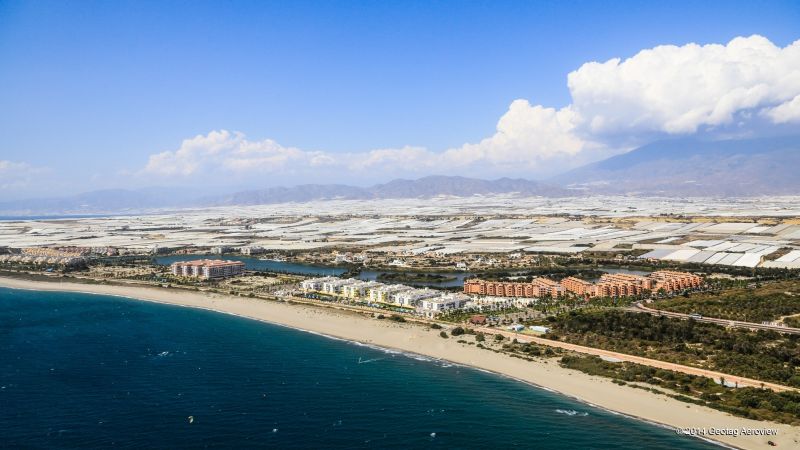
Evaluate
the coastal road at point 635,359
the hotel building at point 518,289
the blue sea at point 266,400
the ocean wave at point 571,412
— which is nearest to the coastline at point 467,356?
the blue sea at point 266,400

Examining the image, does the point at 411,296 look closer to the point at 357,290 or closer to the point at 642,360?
the point at 357,290

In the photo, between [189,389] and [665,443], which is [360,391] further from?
[665,443]

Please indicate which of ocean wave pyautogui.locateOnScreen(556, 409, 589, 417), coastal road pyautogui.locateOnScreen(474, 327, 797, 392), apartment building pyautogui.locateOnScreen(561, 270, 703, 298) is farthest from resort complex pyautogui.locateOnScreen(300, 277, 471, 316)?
ocean wave pyautogui.locateOnScreen(556, 409, 589, 417)

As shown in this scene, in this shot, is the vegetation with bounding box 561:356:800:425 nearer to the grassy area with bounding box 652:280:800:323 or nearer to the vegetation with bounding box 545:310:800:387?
the vegetation with bounding box 545:310:800:387

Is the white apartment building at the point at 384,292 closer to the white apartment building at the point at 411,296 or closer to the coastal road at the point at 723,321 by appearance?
the white apartment building at the point at 411,296

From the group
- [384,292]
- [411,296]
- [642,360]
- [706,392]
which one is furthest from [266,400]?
[384,292]
